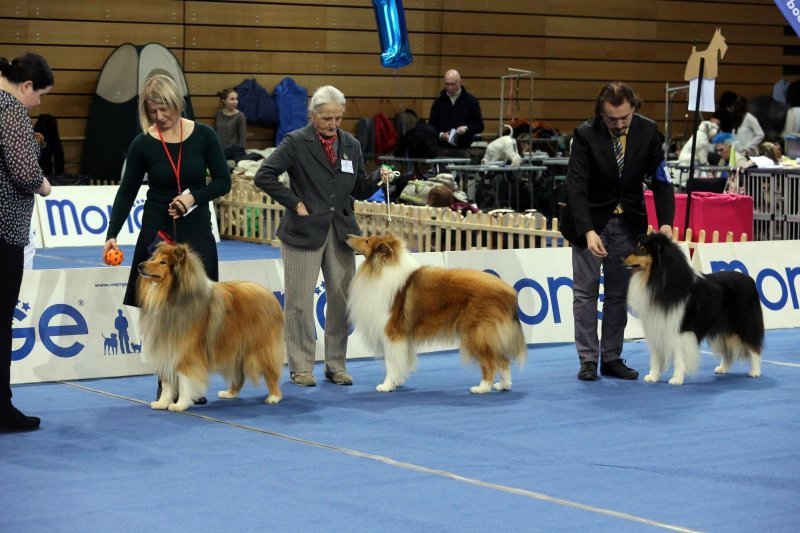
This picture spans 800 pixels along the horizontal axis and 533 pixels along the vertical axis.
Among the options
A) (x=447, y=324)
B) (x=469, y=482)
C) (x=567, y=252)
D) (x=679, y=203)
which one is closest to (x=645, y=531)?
(x=469, y=482)

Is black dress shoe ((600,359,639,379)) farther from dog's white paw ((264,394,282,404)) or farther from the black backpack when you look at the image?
the black backpack

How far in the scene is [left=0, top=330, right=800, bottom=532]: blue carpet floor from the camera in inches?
154

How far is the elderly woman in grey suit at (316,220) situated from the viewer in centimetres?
641

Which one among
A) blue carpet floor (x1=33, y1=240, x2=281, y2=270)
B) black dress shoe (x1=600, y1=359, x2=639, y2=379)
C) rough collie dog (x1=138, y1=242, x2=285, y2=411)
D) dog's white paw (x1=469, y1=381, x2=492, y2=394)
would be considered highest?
blue carpet floor (x1=33, y1=240, x2=281, y2=270)

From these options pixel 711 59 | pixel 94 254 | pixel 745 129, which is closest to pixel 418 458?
pixel 711 59

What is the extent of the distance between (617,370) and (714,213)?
181 inches

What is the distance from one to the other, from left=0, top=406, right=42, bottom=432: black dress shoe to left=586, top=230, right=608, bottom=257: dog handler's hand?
3.03 meters

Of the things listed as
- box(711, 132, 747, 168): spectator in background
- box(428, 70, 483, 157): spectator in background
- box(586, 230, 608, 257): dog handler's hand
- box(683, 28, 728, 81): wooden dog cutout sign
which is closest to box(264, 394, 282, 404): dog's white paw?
box(586, 230, 608, 257): dog handler's hand

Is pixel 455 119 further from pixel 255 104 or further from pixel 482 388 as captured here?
pixel 482 388

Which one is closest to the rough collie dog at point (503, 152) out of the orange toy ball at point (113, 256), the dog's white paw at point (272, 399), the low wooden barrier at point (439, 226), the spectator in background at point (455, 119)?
the spectator in background at point (455, 119)

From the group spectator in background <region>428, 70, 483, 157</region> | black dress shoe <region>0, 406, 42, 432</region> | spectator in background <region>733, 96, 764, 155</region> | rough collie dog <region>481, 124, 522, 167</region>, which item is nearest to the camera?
black dress shoe <region>0, 406, 42, 432</region>

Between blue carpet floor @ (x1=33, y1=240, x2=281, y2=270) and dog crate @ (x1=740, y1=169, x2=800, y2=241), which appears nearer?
blue carpet floor @ (x1=33, y1=240, x2=281, y2=270)

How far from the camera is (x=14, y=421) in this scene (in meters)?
5.23

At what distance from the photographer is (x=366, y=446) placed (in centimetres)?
500
